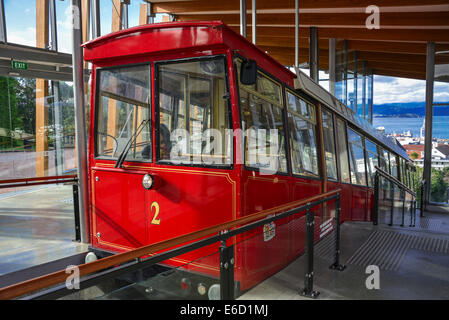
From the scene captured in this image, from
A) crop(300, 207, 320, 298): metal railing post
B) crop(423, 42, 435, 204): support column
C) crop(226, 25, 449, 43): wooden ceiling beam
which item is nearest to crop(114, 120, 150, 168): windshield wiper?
crop(300, 207, 320, 298): metal railing post

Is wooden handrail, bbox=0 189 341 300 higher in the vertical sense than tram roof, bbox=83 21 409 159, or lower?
lower

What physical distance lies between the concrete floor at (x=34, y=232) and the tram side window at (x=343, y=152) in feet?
13.5

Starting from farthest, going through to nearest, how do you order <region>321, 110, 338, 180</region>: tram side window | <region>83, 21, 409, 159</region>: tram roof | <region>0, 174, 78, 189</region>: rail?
<region>321, 110, 338, 180</region>: tram side window, <region>0, 174, 78, 189</region>: rail, <region>83, 21, 409, 159</region>: tram roof

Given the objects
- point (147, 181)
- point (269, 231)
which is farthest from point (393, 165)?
point (147, 181)

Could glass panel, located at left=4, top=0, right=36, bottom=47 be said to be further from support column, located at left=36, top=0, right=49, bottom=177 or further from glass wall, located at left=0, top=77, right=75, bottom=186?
glass wall, located at left=0, top=77, right=75, bottom=186

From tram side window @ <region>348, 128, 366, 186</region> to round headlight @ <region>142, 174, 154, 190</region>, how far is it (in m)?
4.23

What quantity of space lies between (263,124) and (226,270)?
5.77 feet

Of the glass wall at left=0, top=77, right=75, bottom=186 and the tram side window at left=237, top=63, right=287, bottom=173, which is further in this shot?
the glass wall at left=0, top=77, right=75, bottom=186

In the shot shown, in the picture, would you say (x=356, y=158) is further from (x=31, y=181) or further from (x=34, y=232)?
(x=34, y=232)

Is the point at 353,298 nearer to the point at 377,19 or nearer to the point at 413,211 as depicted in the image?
the point at 413,211

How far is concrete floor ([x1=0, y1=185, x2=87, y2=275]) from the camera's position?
4.58 metres

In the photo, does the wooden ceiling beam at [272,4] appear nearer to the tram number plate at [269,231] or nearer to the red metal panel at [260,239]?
the red metal panel at [260,239]

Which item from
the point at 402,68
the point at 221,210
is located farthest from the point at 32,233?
the point at 402,68

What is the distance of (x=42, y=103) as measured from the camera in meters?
9.65
